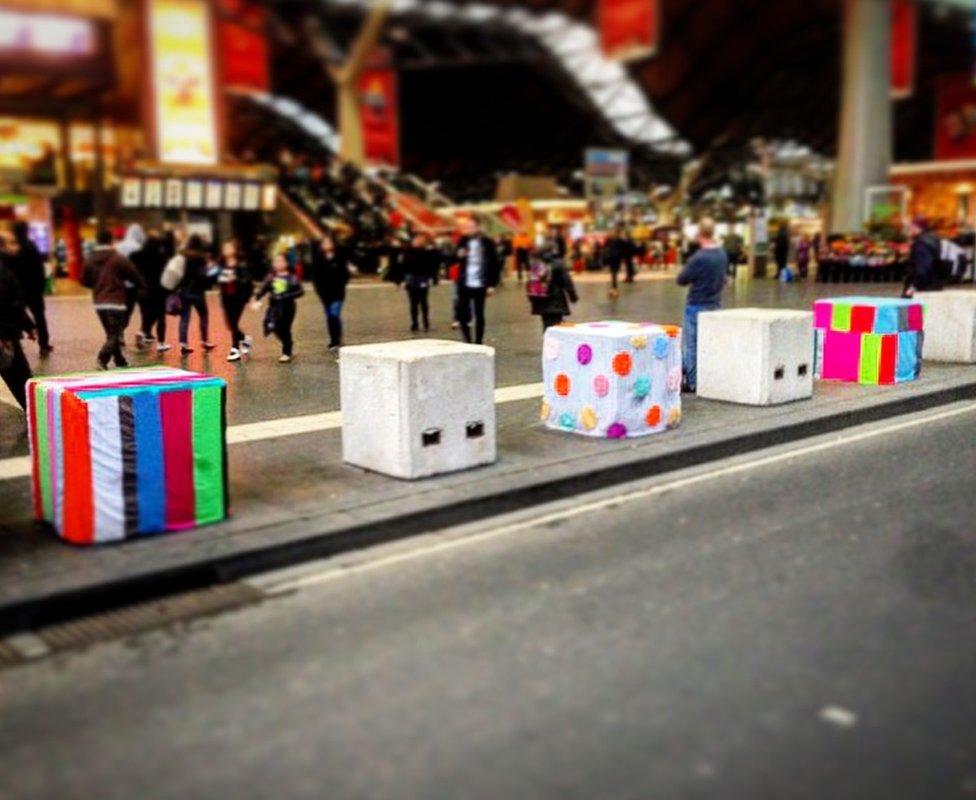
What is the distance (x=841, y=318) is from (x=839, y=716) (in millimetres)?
7757

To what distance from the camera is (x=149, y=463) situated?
599 cm

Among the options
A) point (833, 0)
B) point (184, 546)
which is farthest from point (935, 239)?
point (833, 0)

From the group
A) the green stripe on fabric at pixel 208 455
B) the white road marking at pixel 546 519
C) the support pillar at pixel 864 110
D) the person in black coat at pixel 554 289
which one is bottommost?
the white road marking at pixel 546 519

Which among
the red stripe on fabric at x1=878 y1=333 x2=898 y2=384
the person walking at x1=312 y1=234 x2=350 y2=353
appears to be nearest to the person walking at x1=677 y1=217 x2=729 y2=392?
the red stripe on fabric at x1=878 y1=333 x2=898 y2=384

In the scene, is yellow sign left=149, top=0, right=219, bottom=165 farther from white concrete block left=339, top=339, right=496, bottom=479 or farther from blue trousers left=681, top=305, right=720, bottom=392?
white concrete block left=339, top=339, right=496, bottom=479

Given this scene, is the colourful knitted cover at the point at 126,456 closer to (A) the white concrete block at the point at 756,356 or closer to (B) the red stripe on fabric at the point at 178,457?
(B) the red stripe on fabric at the point at 178,457

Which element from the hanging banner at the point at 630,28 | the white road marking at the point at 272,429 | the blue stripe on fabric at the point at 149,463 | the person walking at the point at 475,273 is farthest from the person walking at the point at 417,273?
the hanging banner at the point at 630,28

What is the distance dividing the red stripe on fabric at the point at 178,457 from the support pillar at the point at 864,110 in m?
39.2

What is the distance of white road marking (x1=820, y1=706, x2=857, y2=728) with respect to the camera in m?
3.87

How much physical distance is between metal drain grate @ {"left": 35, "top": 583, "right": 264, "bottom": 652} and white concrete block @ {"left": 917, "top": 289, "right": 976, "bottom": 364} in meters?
9.63

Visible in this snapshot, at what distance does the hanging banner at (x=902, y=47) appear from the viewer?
44656mm

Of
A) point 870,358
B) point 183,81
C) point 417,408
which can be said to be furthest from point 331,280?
point 183,81

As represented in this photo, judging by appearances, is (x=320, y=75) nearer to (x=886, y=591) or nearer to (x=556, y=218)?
A: (x=556, y=218)

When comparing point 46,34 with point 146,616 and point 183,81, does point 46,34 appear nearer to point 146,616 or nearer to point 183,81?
point 183,81
